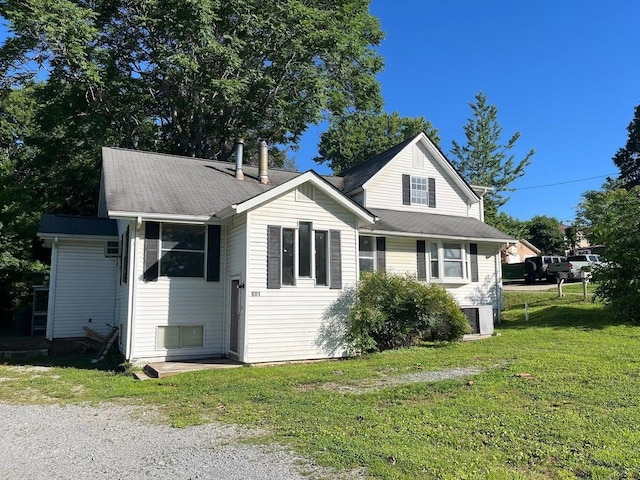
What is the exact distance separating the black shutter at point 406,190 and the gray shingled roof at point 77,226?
32.8 ft

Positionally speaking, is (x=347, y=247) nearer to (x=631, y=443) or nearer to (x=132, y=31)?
(x=631, y=443)

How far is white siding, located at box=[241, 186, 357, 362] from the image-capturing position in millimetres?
10578

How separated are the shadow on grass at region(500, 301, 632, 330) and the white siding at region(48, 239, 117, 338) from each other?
12.9m

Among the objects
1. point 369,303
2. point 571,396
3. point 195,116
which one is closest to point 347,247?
point 369,303

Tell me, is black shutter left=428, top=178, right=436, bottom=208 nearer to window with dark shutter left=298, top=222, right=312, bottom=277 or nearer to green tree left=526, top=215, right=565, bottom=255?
window with dark shutter left=298, top=222, right=312, bottom=277

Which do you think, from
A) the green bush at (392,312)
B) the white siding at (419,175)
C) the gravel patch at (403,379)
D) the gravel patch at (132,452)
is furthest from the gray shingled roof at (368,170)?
the gravel patch at (132,452)

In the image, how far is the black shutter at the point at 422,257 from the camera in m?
15.6

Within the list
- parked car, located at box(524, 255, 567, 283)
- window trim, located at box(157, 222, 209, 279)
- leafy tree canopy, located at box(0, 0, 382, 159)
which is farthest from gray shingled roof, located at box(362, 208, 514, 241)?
parked car, located at box(524, 255, 567, 283)

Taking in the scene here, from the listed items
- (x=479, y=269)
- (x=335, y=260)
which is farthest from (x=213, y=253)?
(x=479, y=269)

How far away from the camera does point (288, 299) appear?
10.9 meters

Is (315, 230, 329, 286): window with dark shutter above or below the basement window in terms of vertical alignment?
above

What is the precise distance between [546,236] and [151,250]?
1701 inches

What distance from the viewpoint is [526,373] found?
27.3 feet

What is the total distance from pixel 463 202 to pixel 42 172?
2008cm
